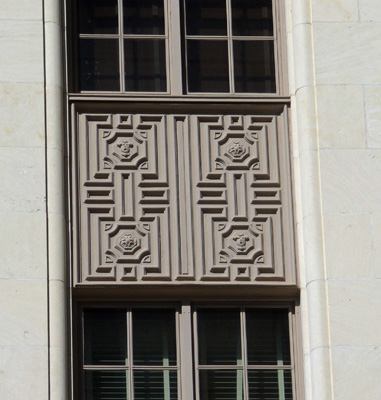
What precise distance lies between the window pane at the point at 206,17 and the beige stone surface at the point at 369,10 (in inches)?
58.3

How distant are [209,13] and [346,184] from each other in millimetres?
2521

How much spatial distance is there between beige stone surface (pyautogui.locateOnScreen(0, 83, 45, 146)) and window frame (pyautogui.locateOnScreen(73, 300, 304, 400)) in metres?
1.75

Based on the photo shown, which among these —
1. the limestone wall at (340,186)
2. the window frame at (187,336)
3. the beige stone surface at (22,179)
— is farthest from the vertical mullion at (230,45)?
the window frame at (187,336)

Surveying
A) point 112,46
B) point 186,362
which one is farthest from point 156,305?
point 112,46

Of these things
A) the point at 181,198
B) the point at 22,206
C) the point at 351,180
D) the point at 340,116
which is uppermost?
the point at 340,116

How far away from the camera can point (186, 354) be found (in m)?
14.6

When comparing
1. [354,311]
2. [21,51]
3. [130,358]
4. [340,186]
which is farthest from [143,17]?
[354,311]

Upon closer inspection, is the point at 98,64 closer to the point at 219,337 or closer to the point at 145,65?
the point at 145,65

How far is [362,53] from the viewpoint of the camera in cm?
1532

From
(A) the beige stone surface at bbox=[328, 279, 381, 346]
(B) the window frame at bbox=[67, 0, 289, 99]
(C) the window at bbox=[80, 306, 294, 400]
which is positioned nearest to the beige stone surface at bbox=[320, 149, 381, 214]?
(A) the beige stone surface at bbox=[328, 279, 381, 346]

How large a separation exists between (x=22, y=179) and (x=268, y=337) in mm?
2925

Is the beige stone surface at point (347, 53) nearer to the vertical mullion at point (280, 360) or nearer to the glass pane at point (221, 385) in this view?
the vertical mullion at point (280, 360)

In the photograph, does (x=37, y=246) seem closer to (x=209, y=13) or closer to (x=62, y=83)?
A: (x=62, y=83)

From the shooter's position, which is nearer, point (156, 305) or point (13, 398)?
point (13, 398)
